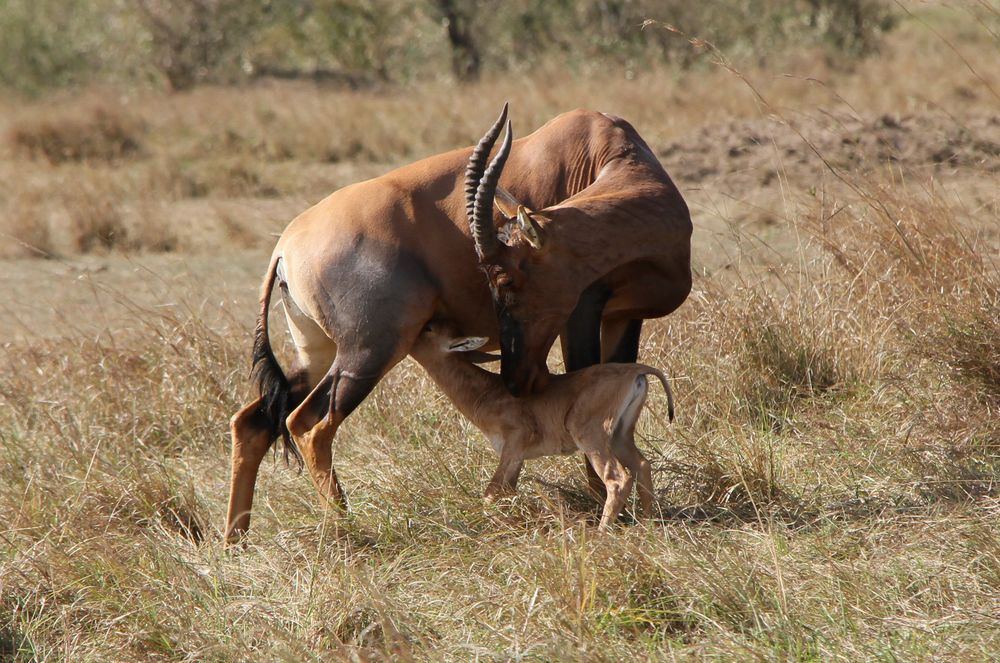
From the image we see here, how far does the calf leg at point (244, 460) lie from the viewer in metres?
5.68

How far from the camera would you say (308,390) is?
586 cm

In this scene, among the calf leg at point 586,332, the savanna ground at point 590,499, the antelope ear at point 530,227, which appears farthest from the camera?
the calf leg at point 586,332

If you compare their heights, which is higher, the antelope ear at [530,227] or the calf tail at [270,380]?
the antelope ear at [530,227]

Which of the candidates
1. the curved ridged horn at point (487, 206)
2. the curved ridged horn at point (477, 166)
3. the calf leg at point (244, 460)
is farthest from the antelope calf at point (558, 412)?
the calf leg at point (244, 460)

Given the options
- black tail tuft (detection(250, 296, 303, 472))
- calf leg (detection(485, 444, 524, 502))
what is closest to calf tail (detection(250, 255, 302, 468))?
black tail tuft (detection(250, 296, 303, 472))

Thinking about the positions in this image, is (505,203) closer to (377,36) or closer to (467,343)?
(467,343)

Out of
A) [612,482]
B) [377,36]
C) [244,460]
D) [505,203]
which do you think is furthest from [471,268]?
[377,36]

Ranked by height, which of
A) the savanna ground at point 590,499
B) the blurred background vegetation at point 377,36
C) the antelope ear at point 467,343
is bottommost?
the blurred background vegetation at point 377,36

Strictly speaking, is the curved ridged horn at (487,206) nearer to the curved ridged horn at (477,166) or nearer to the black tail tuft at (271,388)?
the curved ridged horn at (477,166)

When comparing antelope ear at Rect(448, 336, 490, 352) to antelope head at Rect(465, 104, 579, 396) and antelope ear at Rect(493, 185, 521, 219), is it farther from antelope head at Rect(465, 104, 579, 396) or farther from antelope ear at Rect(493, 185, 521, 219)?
antelope ear at Rect(493, 185, 521, 219)

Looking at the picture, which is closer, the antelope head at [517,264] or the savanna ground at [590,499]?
the savanna ground at [590,499]

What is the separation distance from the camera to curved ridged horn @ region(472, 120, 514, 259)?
16.6 feet

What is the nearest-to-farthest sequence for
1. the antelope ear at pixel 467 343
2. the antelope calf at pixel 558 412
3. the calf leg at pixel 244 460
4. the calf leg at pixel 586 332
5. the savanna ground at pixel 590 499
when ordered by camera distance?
the savanna ground at pixel 590 499 < the antelope calf at pixel 558 412 < the calf leg at pixel 586 332 < the antelope ear at pixel 467 343 < the calf leg at pixel 244 460

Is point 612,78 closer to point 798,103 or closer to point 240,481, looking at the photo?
point 798,103
